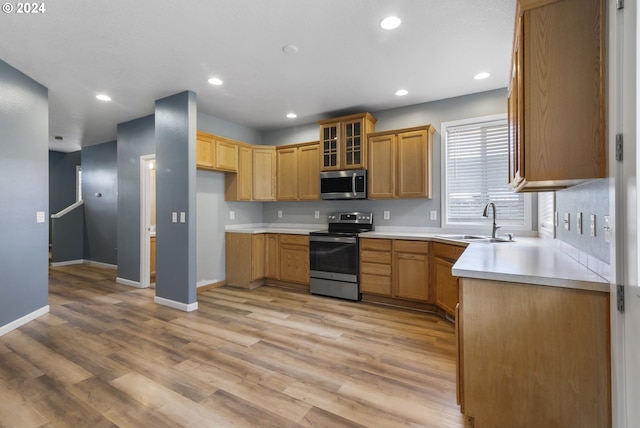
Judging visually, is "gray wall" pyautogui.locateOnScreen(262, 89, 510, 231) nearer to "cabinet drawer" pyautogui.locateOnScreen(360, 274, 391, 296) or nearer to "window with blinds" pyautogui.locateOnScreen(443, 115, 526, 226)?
"window with blinds" pyautogui.locateOnScreen(443, 115, 526, 226)

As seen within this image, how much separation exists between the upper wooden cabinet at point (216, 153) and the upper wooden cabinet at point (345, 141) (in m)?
1.39

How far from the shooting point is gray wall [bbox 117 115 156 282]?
4660 millimetres

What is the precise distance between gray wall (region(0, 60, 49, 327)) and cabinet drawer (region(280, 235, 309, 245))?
2855 millimetres

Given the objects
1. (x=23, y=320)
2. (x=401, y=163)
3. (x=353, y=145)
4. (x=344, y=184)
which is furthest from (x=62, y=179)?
(x=401, y=163)

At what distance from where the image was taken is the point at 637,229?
1.02m

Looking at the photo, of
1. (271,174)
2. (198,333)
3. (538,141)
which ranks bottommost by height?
(198,333)

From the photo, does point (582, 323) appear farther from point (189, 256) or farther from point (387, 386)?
point (189, 256)

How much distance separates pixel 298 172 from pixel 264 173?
0.61 metres

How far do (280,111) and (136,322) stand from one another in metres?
3.29

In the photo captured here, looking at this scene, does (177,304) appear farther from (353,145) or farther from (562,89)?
(562,89)

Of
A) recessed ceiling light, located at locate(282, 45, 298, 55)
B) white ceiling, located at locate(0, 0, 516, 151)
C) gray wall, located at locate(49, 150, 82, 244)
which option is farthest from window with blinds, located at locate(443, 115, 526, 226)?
gray wall, located at locate(49, 150, 82, 244)

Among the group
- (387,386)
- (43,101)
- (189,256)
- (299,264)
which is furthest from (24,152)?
(387,386)

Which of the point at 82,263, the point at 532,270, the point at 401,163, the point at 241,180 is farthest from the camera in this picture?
the point at 82,263

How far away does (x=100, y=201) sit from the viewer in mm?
6352
